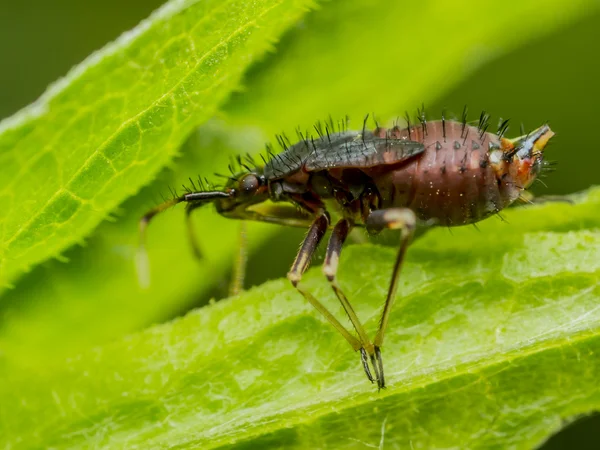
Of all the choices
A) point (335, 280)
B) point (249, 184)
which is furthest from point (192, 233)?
point (335, 280)

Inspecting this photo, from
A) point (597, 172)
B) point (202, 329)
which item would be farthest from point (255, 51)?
point (597, 172)

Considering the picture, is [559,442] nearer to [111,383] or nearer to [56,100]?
[111,383]

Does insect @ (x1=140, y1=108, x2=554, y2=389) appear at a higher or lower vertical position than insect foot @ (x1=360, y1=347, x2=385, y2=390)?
higher

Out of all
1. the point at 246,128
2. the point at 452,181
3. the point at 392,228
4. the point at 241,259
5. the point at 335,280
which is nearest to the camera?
the point at 335,280

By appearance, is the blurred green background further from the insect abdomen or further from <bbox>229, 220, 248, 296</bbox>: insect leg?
the insect abdomen

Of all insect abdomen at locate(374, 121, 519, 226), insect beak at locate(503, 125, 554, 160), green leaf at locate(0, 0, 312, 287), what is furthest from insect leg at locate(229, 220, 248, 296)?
insect beak at locate(503, 125, 554, 160)

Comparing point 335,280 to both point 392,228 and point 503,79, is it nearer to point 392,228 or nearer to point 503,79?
point 392,228

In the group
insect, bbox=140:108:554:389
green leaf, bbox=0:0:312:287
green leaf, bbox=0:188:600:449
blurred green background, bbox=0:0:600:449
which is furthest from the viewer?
blurred green background, bbox=0:0:600:449

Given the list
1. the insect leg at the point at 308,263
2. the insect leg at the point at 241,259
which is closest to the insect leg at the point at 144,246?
the insect leg at the point at 241,259

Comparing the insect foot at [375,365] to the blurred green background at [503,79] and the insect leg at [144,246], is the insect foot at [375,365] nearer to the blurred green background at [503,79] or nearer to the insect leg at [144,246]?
the insect leg at [144,246]
